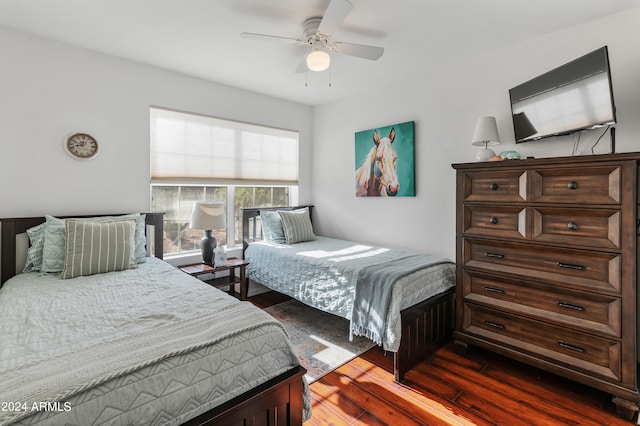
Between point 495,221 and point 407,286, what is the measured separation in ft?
2.71

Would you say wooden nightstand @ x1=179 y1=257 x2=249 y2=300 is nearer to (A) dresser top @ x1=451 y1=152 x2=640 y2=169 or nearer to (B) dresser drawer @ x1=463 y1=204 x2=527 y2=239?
(B) dresser drawer @ x1=463 y1=204 x2=527 y2=239

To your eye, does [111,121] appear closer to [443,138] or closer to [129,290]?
[129,290]

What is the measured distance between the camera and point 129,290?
195 cm

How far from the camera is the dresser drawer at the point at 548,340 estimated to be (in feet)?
6.18

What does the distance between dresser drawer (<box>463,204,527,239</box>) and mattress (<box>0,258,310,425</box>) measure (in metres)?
1.76

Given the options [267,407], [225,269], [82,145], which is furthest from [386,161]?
[82,145]

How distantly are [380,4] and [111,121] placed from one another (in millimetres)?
2556

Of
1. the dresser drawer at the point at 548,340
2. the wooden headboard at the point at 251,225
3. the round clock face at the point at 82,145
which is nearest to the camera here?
the dresser drawer at the point at 548,340

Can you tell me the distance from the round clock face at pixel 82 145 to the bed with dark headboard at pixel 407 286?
5.31ft

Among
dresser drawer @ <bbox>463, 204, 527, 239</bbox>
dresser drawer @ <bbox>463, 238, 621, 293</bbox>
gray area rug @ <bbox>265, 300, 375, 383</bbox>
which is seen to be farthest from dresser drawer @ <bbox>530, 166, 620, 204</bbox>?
gray area rug @ <bbox>265, 300, 375, 383</bbox>

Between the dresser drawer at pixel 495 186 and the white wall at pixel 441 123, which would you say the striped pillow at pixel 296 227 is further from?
the dresser drawer at pixel 495 186

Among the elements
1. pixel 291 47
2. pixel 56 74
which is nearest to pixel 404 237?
pixel 291 47

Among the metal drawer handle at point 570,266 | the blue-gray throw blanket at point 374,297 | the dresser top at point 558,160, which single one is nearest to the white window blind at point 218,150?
the blue-gray throw blanket at point 374,297

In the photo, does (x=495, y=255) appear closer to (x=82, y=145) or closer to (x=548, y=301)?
(x=548, y=301)
